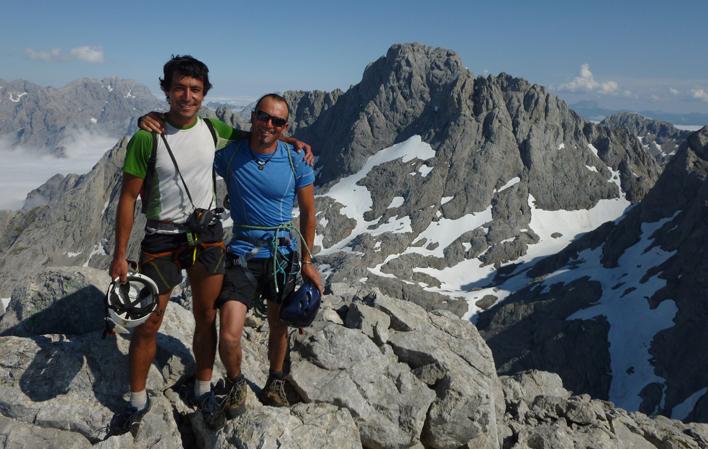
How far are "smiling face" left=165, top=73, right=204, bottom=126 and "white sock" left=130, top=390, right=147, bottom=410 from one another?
4.68 meters

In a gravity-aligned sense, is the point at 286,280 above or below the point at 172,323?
above

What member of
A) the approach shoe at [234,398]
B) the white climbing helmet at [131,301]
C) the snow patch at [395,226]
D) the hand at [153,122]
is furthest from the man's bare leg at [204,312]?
the snow patch at [395,226]

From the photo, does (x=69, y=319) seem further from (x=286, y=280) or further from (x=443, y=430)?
(x=443, y=430)

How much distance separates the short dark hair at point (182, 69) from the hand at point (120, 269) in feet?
9.25

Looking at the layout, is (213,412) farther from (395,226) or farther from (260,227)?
(395,226)

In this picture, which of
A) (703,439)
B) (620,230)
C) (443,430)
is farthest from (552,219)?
(443,430)

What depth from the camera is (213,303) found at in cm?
815

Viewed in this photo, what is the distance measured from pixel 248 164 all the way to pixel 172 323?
5169 mm

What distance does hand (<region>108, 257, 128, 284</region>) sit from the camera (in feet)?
23.9

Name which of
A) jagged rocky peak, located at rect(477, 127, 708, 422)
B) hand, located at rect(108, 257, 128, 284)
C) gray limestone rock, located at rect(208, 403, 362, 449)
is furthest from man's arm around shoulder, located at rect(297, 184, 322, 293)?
jagged rocky peak, located at rect(477, 127, 708, 422)

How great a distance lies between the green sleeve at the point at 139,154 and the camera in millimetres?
7266

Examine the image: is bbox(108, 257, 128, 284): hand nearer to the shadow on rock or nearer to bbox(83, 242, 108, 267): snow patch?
the shadow on rock

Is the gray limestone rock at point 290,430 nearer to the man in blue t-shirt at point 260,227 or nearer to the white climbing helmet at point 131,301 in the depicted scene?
the man in blue t-shirt at point 260,227

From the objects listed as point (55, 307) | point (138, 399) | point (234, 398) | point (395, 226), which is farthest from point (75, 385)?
point (395, 226)
